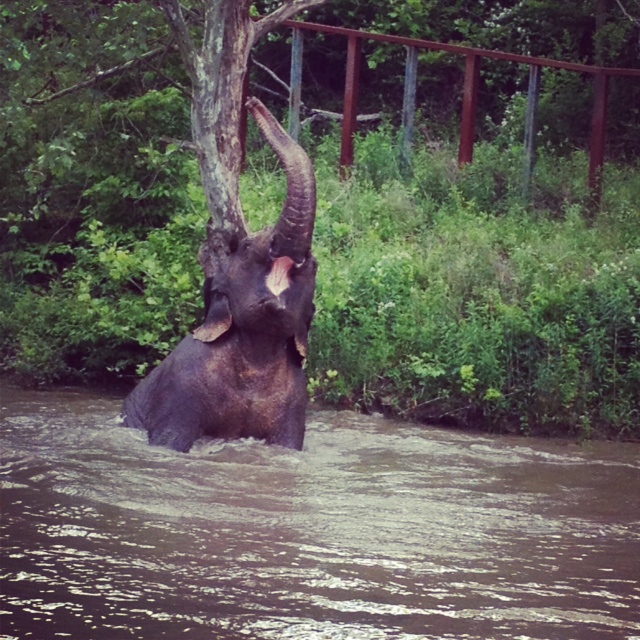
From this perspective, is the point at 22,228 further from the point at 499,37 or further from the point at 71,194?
the point at 499,37

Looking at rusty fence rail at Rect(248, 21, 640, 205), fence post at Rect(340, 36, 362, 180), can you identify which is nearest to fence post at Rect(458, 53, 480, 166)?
rusty fence rail at Rect(248, 21, 640, 205)

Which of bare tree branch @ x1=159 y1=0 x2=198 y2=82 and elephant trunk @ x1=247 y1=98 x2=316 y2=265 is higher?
bare tree branch @ x1=159 y1=0 x2=198 y2=82

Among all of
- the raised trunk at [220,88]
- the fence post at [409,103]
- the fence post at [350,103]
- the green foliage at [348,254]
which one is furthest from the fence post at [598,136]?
the raised trunk at [220,88]

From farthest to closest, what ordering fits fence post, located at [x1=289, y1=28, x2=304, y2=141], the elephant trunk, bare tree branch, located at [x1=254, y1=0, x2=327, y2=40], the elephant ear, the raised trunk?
fence post, located at [x1=289, y1=28, x2=304, y2=141], bare tree branch, located at [x1=254, y1=0, x2=327, y2=40], the raised trunk, the elephant ear, the elephant trunk

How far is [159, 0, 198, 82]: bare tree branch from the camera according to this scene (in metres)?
9.32

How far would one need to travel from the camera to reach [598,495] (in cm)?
712

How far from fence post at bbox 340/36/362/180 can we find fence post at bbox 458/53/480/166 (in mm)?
1171

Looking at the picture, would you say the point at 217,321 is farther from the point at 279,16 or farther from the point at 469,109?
the point at 469,109

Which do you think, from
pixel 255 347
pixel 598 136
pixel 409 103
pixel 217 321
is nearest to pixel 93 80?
pixel 409 103

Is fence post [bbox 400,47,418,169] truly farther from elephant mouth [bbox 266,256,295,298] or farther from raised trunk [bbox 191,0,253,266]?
elephant mouth [bbox 266,256,295,298]

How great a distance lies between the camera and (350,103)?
1359cm

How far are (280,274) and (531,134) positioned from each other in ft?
23.1

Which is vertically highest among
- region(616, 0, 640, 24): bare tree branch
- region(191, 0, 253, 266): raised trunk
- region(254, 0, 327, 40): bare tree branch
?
region(616, 0, 640, 24): bare tree branch

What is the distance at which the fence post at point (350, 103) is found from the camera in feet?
44.3
